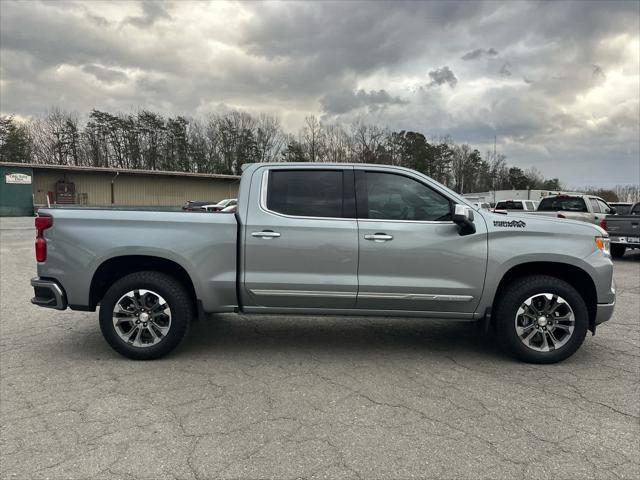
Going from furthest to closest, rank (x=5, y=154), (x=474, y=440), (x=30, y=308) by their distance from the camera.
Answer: (x=5, y=154) < (x=30, y=308) < (x=474, y=440)

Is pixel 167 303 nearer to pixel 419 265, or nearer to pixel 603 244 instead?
pixel 419 265

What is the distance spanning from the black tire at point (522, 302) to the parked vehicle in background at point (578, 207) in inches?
408

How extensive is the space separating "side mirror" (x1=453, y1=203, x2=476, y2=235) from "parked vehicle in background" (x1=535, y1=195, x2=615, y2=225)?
427 inches

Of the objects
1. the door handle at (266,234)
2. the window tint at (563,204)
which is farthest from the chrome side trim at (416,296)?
the window tint at (563,204)

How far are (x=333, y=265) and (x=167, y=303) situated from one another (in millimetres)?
1644

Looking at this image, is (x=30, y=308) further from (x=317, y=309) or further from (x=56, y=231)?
(x=317, y=309)

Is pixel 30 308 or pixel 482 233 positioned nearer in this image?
pixel 482 233

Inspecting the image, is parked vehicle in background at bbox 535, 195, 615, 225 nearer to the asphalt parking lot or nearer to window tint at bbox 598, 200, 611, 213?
window tint at bbox 598, 200, 611, 213

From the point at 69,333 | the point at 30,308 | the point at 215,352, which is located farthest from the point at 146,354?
the point at 30,308

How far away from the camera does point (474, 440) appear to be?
2908 millimetres

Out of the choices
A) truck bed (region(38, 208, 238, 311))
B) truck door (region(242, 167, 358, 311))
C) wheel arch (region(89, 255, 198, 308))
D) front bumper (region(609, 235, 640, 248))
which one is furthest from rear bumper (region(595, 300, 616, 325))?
front bumper (region(609, 235, 640, 248))

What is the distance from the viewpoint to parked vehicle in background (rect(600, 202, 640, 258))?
11992 millimetres

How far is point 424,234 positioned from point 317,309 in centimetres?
127

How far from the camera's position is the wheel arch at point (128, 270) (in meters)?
4.32
